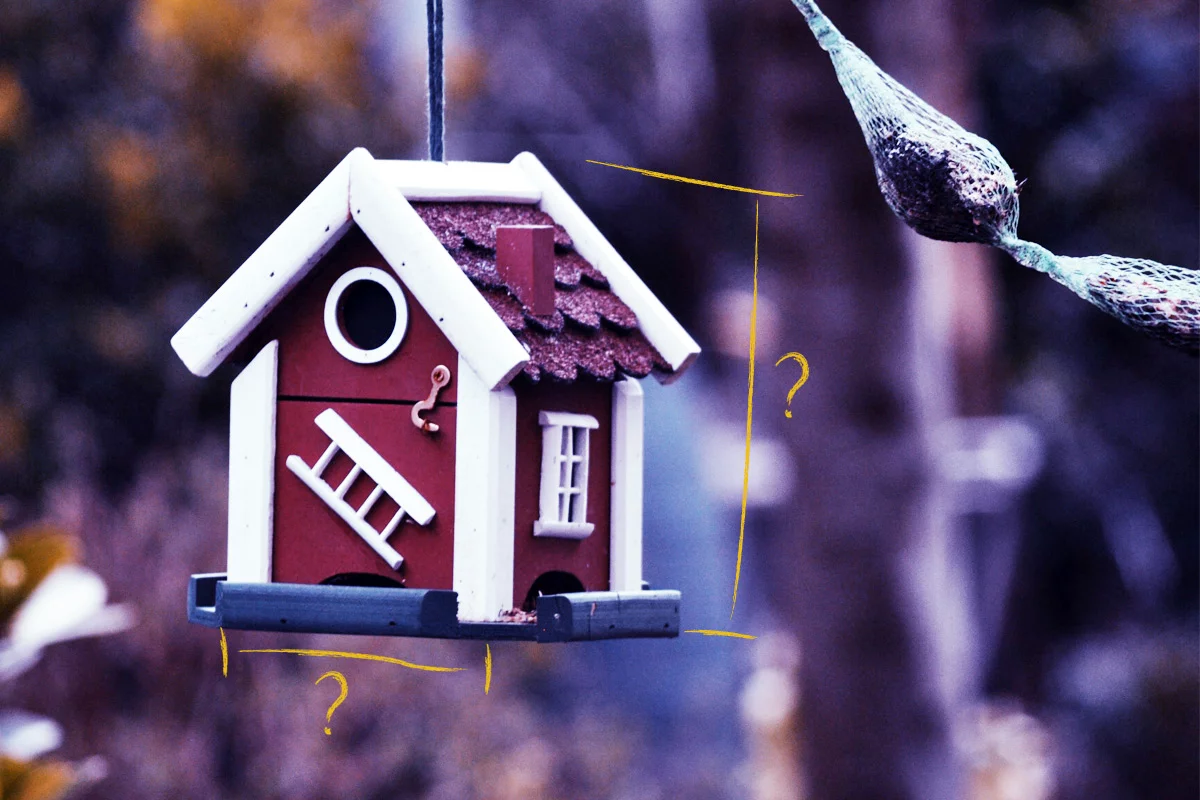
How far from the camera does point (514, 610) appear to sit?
7.41ft

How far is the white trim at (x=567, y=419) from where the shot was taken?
2354mm

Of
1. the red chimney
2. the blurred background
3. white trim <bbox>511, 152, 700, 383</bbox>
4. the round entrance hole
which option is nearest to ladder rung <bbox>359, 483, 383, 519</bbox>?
the round entrance hole

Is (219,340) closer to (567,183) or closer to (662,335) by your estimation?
(662,335)

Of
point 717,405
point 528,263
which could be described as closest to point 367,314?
point 528,263

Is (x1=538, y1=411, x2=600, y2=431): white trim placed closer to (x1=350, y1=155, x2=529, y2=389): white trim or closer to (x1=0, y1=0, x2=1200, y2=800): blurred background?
(x1=350, y1=155, x2=529, y2=389): white trim

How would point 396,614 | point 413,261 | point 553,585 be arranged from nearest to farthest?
point 396,614 → point 413,261 → point 553,585

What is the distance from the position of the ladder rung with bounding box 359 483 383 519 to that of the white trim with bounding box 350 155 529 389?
249 mm

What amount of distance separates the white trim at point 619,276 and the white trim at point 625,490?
8 cm

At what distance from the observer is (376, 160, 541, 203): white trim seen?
2.34 m

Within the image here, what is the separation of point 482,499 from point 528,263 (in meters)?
0.35

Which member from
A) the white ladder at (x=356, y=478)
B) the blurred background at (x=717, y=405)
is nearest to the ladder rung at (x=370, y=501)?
the white ladder at (x=356, y=478)

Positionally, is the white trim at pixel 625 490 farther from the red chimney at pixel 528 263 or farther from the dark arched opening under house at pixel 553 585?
the red chimney at pixel 528 263

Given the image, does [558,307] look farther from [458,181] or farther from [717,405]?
[717,405]

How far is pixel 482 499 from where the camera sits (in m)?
2.21
